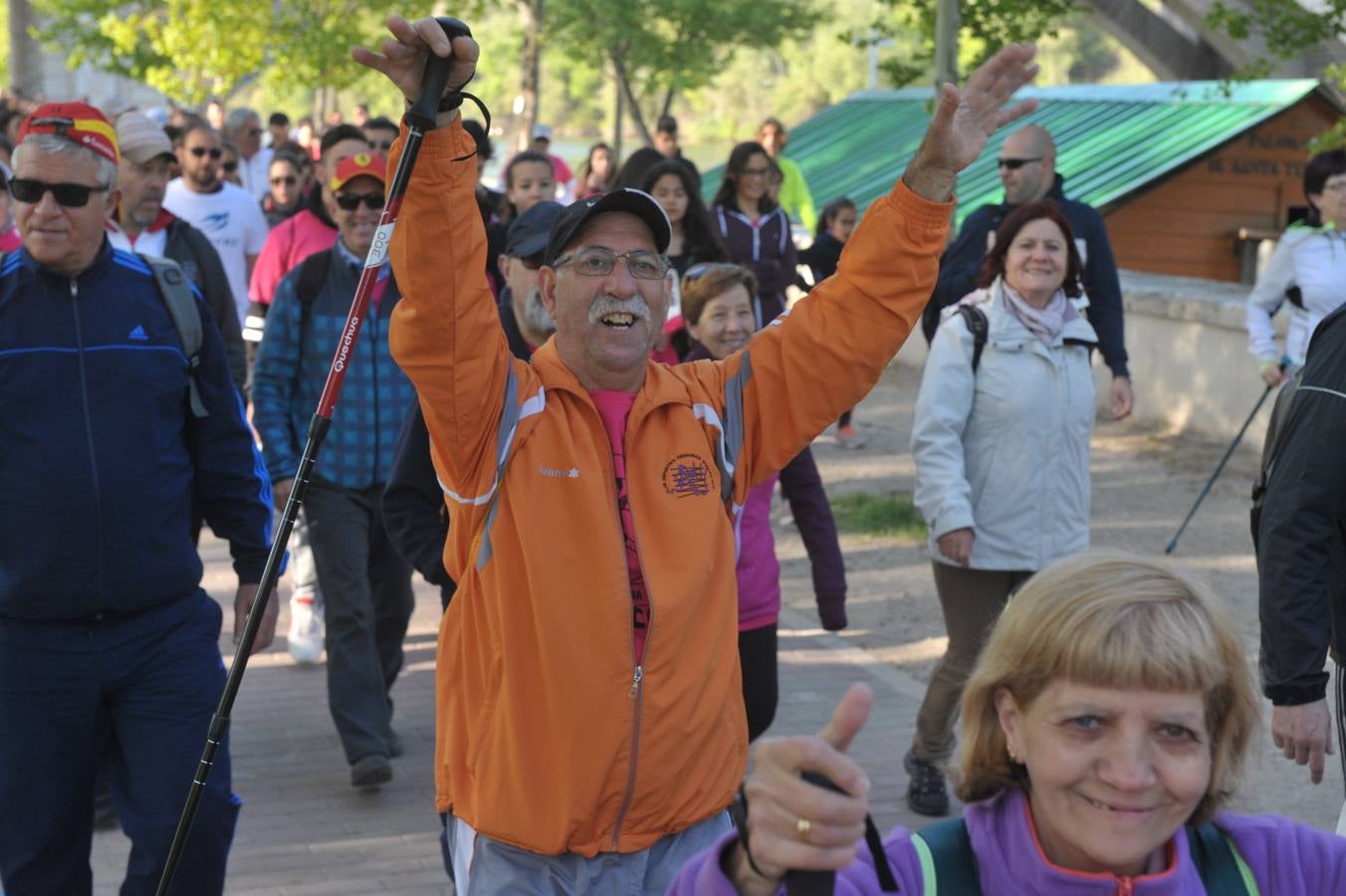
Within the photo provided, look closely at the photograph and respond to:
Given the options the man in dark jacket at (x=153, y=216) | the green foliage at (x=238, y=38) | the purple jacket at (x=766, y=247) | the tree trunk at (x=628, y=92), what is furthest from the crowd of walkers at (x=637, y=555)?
the tree trunk at (x=628, y=92)

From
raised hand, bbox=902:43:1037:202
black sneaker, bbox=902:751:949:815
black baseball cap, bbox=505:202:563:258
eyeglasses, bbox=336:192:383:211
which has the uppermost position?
raised hand, bbox=902:43:1037:202

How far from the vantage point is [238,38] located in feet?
93.4

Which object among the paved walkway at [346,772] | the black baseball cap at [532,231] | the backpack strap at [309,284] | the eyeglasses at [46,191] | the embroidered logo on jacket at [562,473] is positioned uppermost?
the eyeglasses at [46,191]

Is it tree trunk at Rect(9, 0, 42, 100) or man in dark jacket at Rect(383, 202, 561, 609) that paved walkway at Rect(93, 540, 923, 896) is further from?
tree trunk at Rect(9, 0, 42, 100)

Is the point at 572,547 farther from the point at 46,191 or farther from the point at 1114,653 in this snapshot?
the point at 46,191

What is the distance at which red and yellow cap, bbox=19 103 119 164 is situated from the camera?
4.64 meters

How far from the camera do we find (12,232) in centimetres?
728

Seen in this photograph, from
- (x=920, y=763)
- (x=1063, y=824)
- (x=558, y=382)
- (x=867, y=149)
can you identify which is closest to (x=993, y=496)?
(x=920, y=763)

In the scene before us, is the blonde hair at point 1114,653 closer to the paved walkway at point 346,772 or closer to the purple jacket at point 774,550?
the purple jacket at point 774,550

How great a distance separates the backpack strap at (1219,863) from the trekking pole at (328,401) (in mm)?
1832

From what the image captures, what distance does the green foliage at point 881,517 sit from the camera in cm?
1138

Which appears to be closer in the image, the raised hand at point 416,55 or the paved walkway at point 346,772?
the raised hand at point 416,55

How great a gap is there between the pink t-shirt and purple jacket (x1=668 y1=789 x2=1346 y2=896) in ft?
3.52

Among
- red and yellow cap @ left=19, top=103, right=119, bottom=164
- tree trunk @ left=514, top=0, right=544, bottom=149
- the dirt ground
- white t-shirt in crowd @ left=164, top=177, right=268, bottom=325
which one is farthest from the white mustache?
tree trunk @ left=514, top=0, right=544, bottom=149
